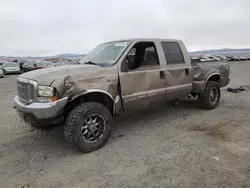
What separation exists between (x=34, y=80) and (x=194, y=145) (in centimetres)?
301

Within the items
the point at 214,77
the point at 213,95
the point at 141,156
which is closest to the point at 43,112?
the point at 141,156

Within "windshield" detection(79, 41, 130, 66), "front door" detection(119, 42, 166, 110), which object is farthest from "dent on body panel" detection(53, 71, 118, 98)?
"windshield" detection(79, 41, 130, 66)

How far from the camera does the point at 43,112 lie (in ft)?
11.2

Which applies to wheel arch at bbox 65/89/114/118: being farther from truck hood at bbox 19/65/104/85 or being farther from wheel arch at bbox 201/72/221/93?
wheel arch at bbox 201/72/221/93

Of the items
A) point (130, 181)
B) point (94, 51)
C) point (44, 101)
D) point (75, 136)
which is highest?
point (94, 51)

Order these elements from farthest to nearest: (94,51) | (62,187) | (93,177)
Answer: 1. (94,51)
2. (93,177)
3. (62,187)

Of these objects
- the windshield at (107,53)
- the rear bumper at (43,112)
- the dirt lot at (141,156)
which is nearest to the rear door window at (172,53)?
the windshield at (107,53)

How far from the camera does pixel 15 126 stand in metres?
5.26

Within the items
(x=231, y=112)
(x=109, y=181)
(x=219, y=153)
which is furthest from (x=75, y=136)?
(x=231, y=112)

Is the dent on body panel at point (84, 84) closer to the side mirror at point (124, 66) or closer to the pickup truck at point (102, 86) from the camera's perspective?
the pickup truck at point (102, 86)

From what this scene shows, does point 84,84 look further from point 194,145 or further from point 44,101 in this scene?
point 194,145

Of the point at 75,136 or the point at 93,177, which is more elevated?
the point at 75,136

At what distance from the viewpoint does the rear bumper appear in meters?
3.42

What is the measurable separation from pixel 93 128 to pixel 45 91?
105cm
